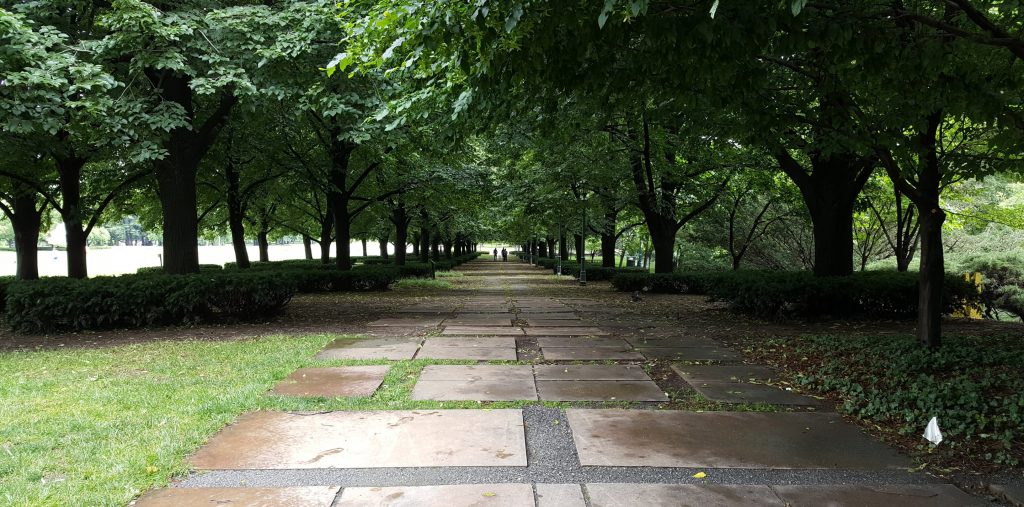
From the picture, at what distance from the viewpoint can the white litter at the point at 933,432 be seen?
3893 mm

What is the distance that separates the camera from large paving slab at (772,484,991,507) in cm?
309

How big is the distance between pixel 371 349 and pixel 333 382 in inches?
69.6

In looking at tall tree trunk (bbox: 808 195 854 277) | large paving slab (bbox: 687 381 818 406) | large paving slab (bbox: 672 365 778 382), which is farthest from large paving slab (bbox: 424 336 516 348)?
tall tree trunk (bbox: 808 195 854 277)

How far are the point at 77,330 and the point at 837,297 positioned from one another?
39.7 ft

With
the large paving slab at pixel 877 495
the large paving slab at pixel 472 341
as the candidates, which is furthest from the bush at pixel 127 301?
the large paving slab at pixel 877 495

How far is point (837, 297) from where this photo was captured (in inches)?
372

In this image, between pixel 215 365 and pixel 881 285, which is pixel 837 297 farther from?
pixel 215 365

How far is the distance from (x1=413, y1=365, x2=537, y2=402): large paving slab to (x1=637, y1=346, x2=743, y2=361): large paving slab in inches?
71.3

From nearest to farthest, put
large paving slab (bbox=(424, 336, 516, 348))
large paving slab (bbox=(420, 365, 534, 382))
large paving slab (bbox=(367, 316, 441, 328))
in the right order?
large paving slab (bbox=(420, 365, 534, 382)) → large paving slab (bbox=(424, 336, 516, 348)) → large paving slab (bbox=(367, 316, 441, 328))

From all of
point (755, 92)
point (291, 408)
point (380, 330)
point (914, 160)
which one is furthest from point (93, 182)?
point (914, 160)

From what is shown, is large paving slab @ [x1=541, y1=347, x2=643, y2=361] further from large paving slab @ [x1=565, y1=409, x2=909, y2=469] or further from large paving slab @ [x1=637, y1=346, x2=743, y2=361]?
large paving slab @ [x1=565, y1=409, x2=909, y2=469]

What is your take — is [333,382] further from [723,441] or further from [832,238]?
[832,238]

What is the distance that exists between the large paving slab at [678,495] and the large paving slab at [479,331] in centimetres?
538

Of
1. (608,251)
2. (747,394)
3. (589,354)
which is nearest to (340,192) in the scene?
(589,354)
